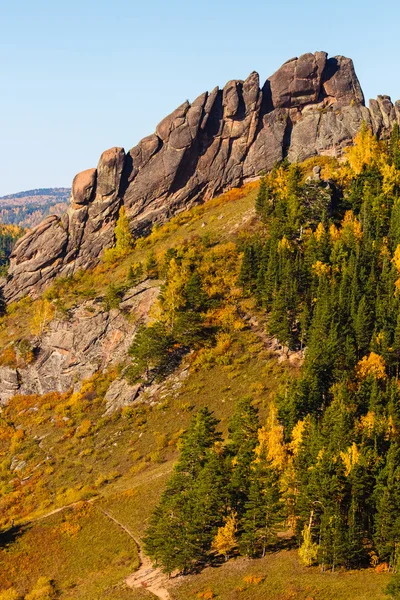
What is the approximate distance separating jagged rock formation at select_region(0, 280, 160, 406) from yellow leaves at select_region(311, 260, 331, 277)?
88.7 feet

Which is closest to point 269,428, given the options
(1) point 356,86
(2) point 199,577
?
(2) point 199,577

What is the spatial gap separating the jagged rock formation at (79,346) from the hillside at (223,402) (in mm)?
373

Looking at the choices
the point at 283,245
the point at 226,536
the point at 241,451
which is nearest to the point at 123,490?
the point at 241,451

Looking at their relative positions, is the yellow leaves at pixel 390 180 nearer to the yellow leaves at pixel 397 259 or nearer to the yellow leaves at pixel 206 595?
the yellow leaves at pixel 397 259

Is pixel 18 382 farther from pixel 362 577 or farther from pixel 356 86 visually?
pixel 356 86

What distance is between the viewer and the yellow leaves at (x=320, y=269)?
98.6 m

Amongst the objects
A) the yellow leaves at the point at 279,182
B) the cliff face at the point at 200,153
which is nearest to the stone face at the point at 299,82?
the cliff face at the point at 200,153

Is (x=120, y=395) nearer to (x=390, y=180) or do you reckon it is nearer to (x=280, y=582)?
(x=280, y=582)

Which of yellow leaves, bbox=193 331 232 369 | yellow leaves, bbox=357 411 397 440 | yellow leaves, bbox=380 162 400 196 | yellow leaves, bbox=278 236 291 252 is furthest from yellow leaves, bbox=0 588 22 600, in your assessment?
yellow leaves, bbox=380 162 400 196

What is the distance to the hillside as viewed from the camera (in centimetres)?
5766

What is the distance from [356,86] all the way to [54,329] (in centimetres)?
9208

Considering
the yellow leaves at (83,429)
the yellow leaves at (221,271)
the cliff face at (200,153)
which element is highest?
the cliff face at (200,153)

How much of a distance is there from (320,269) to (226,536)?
51459mm

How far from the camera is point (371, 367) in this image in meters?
81.8
